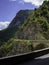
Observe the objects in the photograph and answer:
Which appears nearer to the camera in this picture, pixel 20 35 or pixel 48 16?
pixel 20 35

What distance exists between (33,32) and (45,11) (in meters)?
20.5

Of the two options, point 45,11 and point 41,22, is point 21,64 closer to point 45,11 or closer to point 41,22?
point 41,22

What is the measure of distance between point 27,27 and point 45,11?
16.8 metres

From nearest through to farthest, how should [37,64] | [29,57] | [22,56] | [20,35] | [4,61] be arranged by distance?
[4,61] → [37,64] → [22,56] → [29,57] → [20,35]

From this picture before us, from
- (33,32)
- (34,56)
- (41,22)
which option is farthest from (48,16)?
(34,56)

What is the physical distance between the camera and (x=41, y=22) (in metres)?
77.1

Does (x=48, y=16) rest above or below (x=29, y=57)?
above

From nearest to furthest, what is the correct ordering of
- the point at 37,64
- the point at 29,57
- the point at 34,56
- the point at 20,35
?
the point at 37,64 → the point at 29,57 → the point at 34,56 → the point at 20,35

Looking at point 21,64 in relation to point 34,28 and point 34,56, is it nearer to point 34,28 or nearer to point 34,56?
point 34,56

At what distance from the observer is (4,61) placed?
7.58 m

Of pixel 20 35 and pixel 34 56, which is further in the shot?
pixel 20 35

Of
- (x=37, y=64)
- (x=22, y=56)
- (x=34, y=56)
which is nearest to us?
(x=37, y=64)

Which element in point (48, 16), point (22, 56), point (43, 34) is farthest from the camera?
point (48, 16)

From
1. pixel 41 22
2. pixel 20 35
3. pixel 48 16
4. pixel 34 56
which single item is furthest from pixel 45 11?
pixel 34 56
